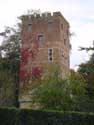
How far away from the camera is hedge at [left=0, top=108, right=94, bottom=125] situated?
21.2 meters

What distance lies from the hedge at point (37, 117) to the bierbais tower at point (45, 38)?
103 ft

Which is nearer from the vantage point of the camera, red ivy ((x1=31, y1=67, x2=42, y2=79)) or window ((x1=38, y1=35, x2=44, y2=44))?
red ivy ((x1=31, y1=67, x2=42, y2=79))

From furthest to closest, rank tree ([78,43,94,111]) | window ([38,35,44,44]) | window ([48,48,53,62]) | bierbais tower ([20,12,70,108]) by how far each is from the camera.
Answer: window ([38,35,44,44]), window ([48,48,53,62]), bierbais tower ([20,12,70,108]), tree ([78,43,94,111])

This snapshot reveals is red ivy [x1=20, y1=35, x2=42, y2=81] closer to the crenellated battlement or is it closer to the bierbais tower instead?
the bierbais tower

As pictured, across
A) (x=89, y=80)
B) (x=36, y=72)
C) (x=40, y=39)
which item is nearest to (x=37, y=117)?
(x=89, y=80)

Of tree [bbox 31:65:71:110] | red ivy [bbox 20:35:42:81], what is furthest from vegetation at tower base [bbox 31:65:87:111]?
red ivy [bbox 20:35:42:81]

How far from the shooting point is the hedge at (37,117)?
69.4 feet

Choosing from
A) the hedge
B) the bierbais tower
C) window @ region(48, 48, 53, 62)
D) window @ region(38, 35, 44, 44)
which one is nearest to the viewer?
the hedge

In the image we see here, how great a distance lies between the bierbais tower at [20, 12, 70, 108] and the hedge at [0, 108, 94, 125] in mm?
31539

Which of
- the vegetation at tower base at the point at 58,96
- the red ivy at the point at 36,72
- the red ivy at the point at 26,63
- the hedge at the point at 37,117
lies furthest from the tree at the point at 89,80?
the hedge at the point at 37,117

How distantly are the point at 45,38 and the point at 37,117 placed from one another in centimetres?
3728

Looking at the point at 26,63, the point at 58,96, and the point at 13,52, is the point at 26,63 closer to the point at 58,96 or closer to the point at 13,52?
the point at 13,52

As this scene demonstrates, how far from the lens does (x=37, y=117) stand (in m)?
22.2

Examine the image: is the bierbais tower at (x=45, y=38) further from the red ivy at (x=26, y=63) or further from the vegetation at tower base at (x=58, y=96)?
the vegetation at tower base at (x=58, y=96)
